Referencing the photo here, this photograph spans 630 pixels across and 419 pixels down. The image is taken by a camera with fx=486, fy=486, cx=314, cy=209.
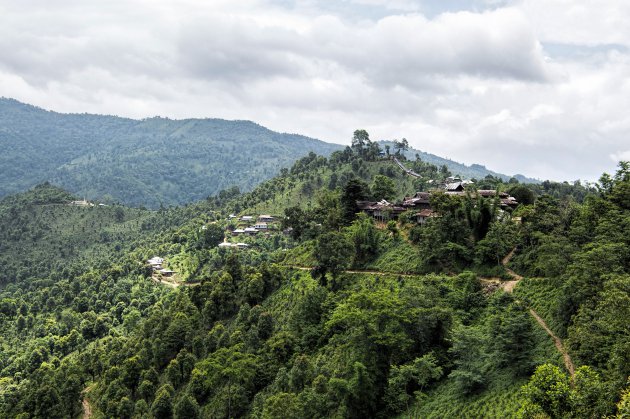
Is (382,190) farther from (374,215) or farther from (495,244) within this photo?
(495,244)

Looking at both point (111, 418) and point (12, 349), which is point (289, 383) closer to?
point (111, 418)

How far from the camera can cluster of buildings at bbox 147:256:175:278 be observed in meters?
109

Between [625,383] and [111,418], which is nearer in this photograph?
[625,383]

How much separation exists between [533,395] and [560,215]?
103ft

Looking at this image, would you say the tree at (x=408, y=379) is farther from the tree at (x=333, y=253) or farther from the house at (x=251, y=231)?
the house at (x=251, y=231)

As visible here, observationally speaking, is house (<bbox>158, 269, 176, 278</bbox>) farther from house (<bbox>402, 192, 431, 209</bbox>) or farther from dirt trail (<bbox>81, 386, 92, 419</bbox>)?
house (<bbox>402, 192, 431, 209</bbox>)

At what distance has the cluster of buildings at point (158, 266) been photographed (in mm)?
109375

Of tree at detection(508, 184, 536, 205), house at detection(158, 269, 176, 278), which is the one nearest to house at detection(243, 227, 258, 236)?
house at detection(158, 269, 176, 278)

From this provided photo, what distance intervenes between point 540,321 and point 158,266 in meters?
92.9

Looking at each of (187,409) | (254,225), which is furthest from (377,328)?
→ (254,225)

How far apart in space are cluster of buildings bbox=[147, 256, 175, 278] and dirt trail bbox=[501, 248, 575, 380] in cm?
7816

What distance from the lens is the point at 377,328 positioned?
42.5 m

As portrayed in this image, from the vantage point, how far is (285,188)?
145 meters

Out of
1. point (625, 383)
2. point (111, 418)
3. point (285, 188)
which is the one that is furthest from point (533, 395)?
point (285, 188)
